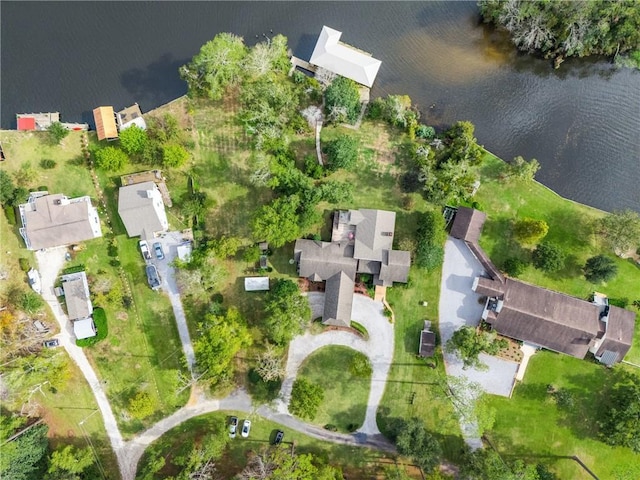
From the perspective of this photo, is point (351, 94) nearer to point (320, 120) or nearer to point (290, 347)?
point (320, 120)

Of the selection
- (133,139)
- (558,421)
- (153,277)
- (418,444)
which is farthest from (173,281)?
(558,421)

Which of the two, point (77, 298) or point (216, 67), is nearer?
point (216, 67)

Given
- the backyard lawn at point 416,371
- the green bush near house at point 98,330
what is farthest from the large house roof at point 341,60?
the green bush near house at point 98,330

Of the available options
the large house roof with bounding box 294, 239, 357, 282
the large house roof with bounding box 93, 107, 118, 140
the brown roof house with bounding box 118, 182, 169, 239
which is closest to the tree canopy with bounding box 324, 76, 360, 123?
the large house roof with bounding box 294, 239, 357, 282

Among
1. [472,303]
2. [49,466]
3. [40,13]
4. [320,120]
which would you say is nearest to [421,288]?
[472,303]

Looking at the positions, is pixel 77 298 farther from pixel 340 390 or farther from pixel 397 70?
pixel 397 70

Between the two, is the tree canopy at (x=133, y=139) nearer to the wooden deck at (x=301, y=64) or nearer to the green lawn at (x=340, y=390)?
the wooden deck at (x=301, y=64)
